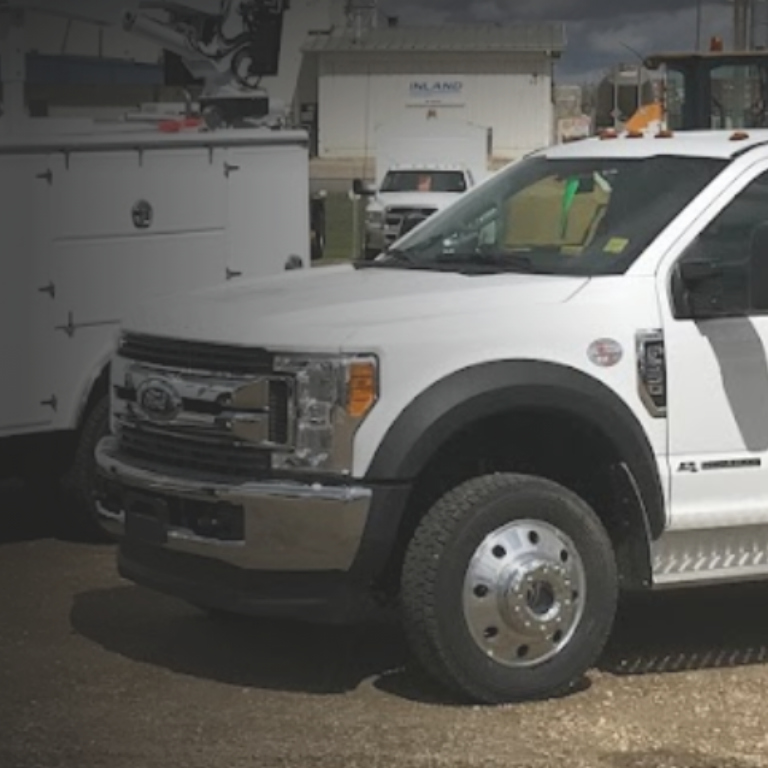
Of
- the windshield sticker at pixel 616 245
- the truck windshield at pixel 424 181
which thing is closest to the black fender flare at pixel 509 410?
the windshield sticker at pixel 616 245

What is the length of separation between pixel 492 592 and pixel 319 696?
0.74 metres

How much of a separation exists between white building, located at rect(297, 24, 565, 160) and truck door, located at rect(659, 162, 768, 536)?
54272mm

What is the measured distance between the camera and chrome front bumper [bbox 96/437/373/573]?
229 inches

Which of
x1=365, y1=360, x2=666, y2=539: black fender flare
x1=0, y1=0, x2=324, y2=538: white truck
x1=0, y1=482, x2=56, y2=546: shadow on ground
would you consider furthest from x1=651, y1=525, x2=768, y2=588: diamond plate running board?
x1=0, y1=482, x2=56, y2=546: shadow on ground

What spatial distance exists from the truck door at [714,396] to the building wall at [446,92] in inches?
2145

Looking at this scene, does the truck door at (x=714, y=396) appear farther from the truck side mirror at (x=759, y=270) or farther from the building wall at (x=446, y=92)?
the building wall at (x=446, y=92)

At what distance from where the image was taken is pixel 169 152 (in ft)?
28.7

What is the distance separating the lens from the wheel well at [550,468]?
6.12 meters

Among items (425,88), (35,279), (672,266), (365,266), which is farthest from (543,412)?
(425,88)

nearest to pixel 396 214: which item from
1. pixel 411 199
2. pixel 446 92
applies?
pixel 411 199

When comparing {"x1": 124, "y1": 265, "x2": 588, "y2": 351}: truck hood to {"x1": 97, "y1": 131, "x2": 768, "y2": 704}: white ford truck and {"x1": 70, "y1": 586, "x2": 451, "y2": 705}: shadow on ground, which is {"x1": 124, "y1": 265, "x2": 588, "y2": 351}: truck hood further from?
{"x1": 70, "y1": 586, "x2": 451, "y2": 705}: shadow on ground

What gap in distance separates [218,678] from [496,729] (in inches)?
45.3

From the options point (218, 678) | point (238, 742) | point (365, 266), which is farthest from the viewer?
point (365, 266)

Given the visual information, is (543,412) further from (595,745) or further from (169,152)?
(169,152)
